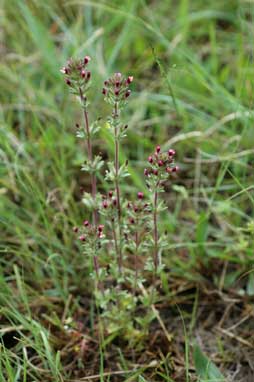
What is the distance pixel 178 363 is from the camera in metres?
2.53

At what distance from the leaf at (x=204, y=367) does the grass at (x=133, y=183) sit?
0.09ft

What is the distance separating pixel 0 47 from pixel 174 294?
2.12 m

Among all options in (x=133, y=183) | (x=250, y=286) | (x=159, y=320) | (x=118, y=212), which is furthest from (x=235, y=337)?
(x=133, y=183)

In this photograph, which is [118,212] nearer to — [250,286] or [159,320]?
[159,320]

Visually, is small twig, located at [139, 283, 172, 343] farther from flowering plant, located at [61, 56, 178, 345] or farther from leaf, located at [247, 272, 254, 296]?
leaf, located at [247, 272, 254, 296]

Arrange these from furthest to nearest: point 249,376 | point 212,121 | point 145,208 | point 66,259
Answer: point 212,121
point 66,259
point 249,376
point 145,208

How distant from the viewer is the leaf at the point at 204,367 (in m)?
2.39

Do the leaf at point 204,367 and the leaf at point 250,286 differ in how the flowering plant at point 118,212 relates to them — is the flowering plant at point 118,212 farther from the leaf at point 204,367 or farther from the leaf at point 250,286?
the leaf at point 250,286

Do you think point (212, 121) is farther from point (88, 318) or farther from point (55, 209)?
point (88, 318)

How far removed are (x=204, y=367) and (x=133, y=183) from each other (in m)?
1.18

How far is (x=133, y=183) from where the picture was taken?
10.6 ft

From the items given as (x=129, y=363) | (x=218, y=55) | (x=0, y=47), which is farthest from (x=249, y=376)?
(x=0, y=47)

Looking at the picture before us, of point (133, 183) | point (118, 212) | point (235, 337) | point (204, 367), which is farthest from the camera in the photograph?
point (133, 183)

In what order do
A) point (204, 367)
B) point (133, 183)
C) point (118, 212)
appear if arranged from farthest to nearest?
1. point (133, 183)
2. point (204, 367)
3. point (118, 212)
